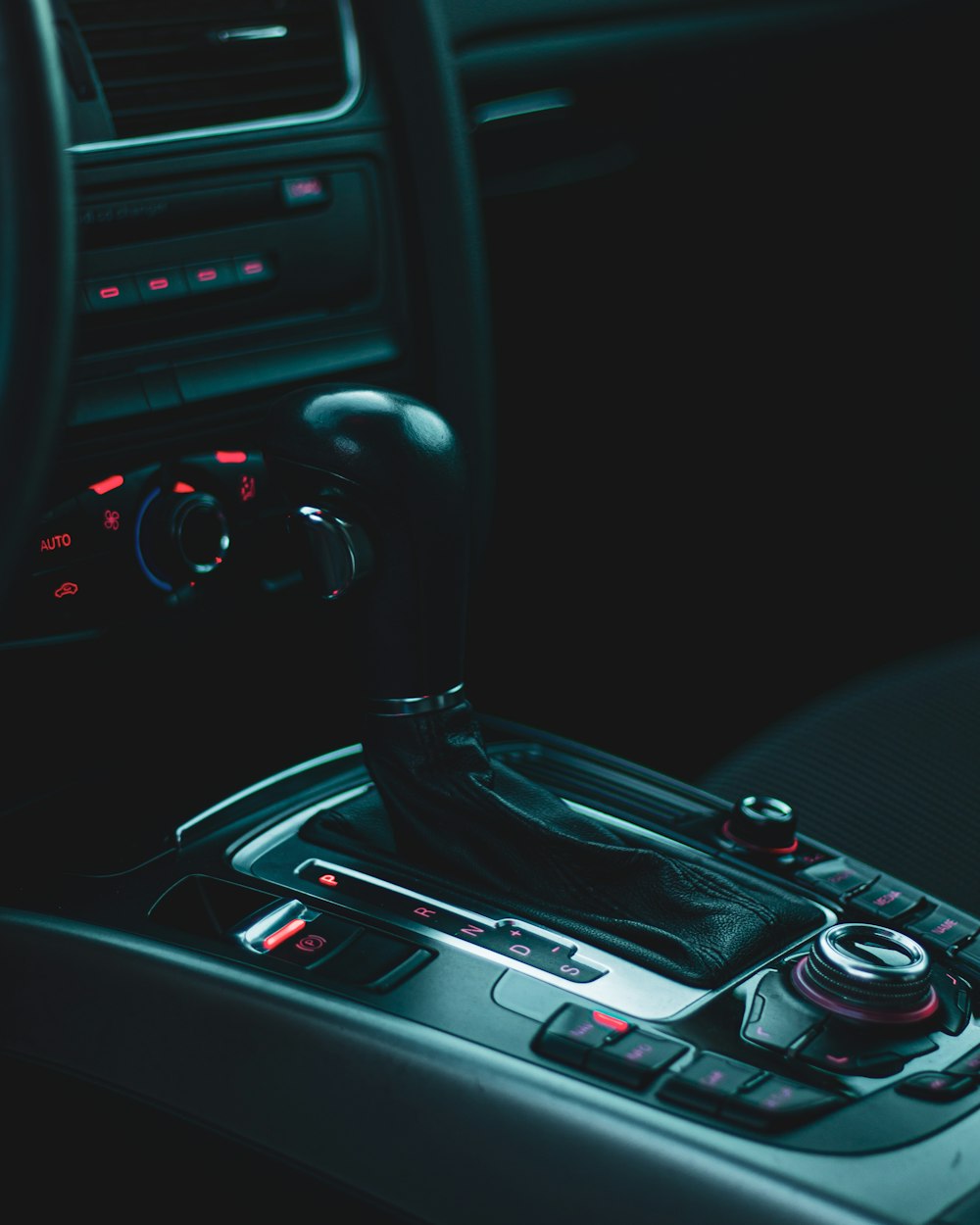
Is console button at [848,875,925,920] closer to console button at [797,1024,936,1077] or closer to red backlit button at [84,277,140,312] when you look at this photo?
console button at [797,1024,936,1077]

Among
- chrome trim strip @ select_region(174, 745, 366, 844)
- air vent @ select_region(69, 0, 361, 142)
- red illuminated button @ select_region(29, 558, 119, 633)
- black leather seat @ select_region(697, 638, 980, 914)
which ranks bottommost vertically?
black leather seat @ select_region(697, 638, 980, 914)

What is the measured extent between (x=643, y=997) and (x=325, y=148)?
20.7 inches

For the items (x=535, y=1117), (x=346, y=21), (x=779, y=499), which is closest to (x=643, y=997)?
(x=535, y=1117)

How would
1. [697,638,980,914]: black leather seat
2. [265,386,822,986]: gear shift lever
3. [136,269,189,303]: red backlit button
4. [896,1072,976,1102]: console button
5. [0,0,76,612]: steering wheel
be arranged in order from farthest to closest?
[697,638,980,914]: black leather seat
[136,269,189,303]: red backlit button
[265,386,822,986]: gear shift lever
[896,1072,976,1102]: console button
[0,0,76,612]: steering wheel

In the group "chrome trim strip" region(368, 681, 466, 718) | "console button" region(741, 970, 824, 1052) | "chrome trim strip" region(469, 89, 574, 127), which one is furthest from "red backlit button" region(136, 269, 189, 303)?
"console button" region(741, 970, 824, 1052)

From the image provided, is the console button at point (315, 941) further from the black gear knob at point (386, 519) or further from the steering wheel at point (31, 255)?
the steering wheel at point (31, 255)

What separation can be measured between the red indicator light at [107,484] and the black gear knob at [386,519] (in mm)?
119

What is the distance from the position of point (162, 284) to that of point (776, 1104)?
1.70 ft

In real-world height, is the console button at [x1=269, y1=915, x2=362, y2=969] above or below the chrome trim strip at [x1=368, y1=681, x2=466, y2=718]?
below

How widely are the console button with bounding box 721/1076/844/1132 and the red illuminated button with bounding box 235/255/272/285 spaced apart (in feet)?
1.70

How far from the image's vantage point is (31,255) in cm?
47

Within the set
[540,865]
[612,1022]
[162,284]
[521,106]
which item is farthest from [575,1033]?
[521,106]

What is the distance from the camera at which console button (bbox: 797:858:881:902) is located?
2.42ft

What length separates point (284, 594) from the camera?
0.89m
